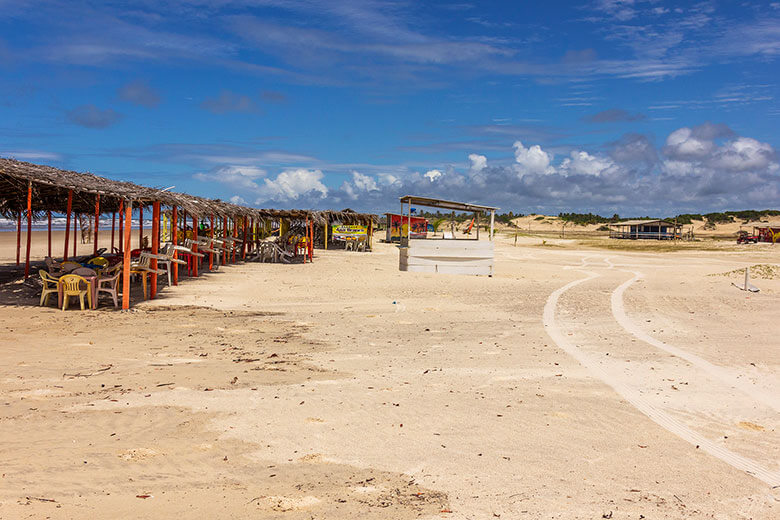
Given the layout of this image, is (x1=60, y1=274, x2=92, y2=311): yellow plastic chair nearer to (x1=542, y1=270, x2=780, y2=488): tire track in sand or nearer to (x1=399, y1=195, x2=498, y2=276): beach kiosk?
(x1=542, y1=270, x2=780, y2=488): tire track in sand

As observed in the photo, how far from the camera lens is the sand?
3.49m

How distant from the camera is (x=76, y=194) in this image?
14.5 m

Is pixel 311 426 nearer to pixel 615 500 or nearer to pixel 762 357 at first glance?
pixel 615 500

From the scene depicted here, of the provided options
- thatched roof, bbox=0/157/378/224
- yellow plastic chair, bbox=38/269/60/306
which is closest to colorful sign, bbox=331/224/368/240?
thatched roof, bbox=0/157/378/224

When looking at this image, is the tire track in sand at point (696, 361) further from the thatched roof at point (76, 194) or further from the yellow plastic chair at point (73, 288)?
the thatched roof at point (76, 194)

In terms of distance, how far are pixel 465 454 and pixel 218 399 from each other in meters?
2.35

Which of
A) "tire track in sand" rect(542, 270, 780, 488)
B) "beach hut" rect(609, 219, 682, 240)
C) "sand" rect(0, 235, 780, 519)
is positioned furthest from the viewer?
"beach hut" rect(609, 219, 682, 240)

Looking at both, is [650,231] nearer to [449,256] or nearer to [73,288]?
[449,256]

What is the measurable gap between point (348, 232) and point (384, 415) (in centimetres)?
2703

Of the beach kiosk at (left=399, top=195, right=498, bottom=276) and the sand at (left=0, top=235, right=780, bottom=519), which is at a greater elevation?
the beach kiosk at (left=399, top=195, right=498, bottom=276)

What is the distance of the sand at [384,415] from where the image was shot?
11.4 ft

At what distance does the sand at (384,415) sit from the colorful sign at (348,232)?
2112cm

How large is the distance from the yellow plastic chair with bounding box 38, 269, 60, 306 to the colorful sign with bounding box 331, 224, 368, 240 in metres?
21.1

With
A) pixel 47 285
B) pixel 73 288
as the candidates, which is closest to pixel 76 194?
pixel 47 285
